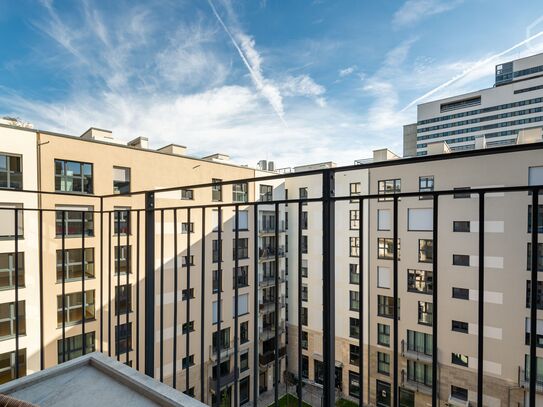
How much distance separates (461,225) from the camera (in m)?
12.2

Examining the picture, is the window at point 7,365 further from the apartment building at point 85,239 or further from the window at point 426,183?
the window at point 426,183

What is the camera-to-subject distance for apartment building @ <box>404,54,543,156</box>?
145 feet

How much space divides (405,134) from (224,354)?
95.8 ft

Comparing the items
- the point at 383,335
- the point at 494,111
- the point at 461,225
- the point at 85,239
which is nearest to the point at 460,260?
the point at 461,225

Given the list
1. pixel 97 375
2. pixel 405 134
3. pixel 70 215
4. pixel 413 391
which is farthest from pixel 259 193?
pixel 405 134

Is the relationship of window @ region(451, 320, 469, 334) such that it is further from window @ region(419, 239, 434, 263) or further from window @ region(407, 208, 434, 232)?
window @ region(407, 208, 434, 232)

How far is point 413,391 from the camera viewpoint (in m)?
13.1

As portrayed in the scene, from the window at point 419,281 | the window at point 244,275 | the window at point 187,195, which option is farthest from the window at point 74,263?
the window at point 419,281

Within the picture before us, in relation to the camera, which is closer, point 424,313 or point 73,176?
point 73,176

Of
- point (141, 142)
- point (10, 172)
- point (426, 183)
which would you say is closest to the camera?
point (10, 172)

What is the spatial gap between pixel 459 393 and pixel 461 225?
6.97 m

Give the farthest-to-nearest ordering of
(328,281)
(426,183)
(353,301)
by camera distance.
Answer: (353,301) → (426,183) → (328,281)

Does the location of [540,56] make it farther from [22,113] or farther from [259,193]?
[22,113]

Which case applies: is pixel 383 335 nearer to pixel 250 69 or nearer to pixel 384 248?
pixel 384 248
